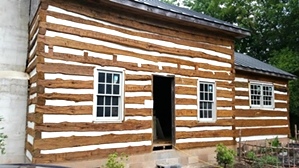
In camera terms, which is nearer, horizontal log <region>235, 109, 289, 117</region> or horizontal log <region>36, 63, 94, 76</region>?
horizontal log <region>36, 63, 94, 76</region>

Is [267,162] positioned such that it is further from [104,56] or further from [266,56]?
[266,56]

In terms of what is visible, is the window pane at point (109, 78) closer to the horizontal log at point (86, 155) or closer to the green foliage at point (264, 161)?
the horizontal log at point (86, 155)

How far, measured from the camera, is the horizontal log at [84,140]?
681 cm

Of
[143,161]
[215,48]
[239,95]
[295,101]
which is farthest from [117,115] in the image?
[295,101]

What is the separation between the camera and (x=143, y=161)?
8.60 m

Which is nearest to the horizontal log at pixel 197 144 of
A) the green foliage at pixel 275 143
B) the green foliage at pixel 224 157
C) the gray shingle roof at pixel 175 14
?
the green foliage at pixel 224 157

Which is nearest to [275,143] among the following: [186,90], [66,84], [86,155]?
[186,90]

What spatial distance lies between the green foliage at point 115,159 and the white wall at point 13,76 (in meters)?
2.67

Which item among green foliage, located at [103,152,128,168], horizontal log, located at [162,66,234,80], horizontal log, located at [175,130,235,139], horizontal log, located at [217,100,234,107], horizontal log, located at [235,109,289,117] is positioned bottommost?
green foliage, located at [103,152,128,168]

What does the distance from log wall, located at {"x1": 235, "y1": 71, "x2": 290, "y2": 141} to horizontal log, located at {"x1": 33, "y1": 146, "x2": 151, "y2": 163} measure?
20.3 ft

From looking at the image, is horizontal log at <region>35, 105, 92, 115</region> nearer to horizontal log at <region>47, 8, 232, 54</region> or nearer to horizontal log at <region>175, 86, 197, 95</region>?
horizontal log at <region>47, 8, 232, 54</region>

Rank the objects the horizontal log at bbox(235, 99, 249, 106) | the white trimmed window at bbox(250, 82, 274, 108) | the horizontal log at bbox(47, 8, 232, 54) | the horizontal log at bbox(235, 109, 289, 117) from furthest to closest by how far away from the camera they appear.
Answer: the white trimmed window at bbox(250, 82, 274, 108) < the horizontal log at bbox(235, 109, 289, 117) < the horizontal log at bbox(235, 99, 249, 106) < the horizontal log at bbox(47, 8, 232, 54)

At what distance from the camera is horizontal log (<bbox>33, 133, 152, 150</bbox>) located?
681 cm

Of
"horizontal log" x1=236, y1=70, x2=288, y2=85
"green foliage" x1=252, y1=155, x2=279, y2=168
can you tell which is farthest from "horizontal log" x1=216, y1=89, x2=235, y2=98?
"green foliage" x1=252, y1=155, x2=279, y2=168
